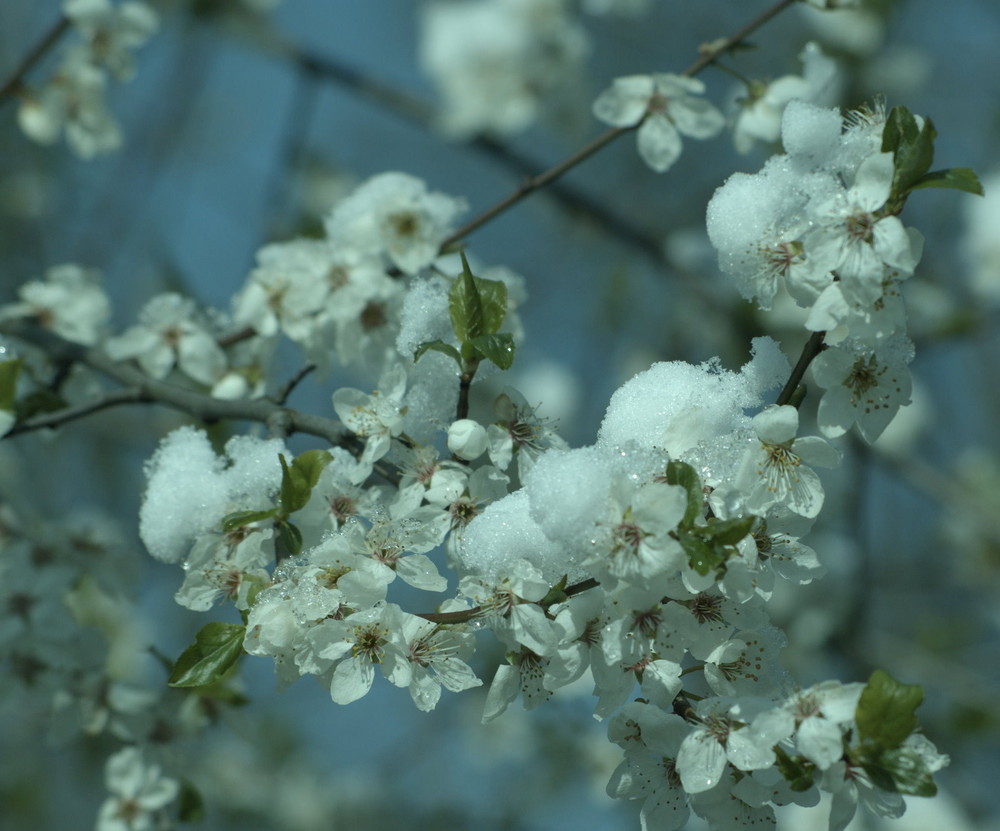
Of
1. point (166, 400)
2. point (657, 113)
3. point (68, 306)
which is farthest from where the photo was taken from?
point (68, 306)

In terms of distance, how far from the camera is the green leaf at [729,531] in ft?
2.77

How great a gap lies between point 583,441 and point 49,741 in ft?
9.42

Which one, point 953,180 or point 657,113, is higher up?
point 953,180

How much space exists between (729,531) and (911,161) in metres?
0.41

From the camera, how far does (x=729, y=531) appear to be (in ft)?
2.78

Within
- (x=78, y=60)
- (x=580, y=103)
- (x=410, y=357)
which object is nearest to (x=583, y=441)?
(x=580, y=103)

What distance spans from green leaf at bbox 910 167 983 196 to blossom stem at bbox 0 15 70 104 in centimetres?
159

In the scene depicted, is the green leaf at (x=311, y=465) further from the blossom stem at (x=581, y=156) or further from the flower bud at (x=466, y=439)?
the blossom stem at (x=581, y=156)

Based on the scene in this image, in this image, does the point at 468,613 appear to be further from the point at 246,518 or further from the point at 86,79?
the point at 86,79

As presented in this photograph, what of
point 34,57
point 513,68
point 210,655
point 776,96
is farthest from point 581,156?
point 513,68

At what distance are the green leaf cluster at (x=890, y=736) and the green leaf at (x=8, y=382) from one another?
1101 mm

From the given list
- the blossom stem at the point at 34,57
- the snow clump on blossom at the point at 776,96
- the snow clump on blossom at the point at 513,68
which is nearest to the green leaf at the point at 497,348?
the snow clump on blossom at the point at 776,96

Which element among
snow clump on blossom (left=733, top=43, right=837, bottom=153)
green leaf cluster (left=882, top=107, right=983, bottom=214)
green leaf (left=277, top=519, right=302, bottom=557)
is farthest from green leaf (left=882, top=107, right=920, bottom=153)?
green leaf (left=277, top=519, right=302, bottom=557)

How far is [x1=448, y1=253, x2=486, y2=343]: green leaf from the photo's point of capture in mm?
1050
